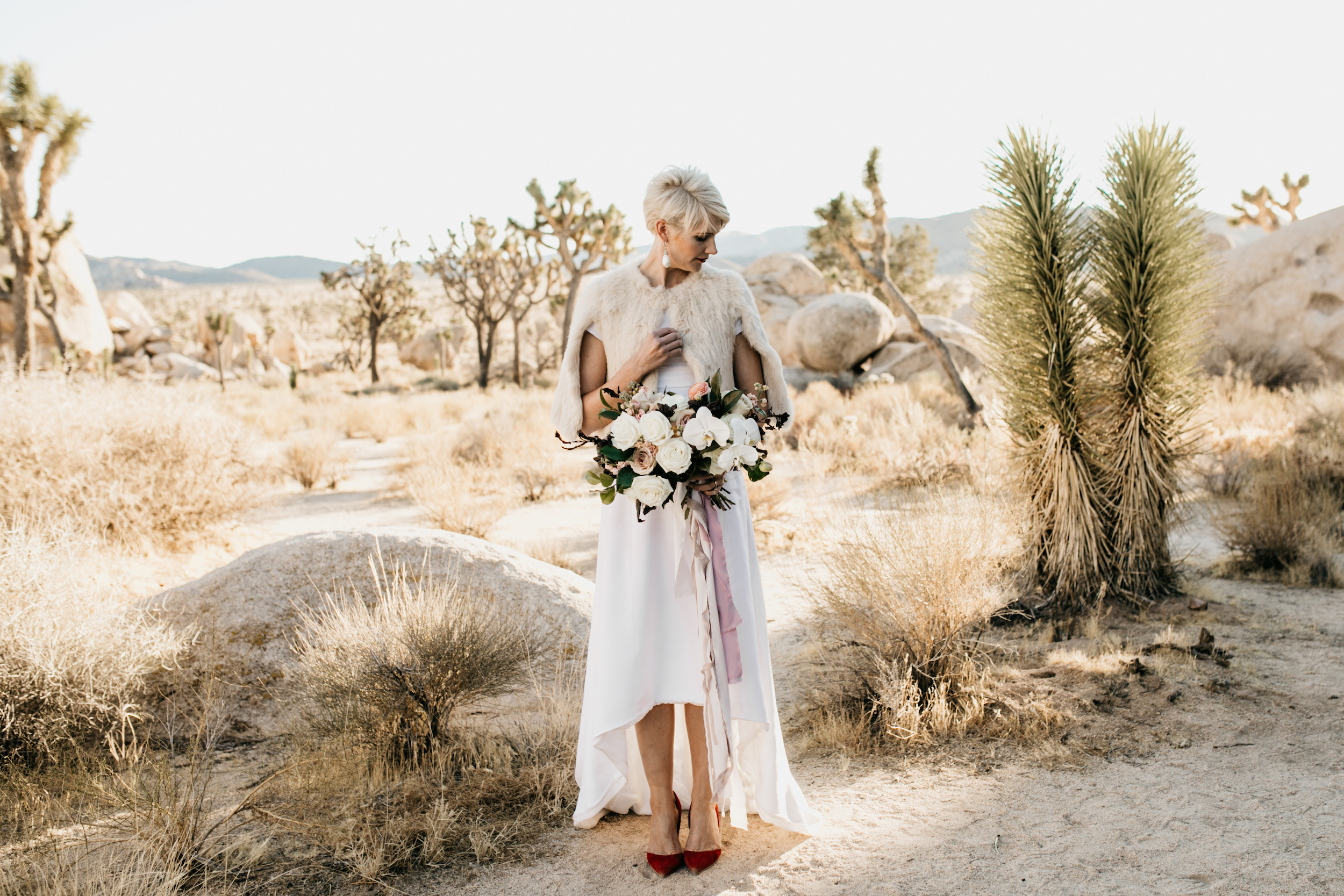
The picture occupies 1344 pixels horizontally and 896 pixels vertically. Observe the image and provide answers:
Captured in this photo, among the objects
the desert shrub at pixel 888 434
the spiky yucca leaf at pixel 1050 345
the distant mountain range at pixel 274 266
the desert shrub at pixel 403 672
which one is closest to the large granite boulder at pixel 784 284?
the desert shrub at pixel 888 434

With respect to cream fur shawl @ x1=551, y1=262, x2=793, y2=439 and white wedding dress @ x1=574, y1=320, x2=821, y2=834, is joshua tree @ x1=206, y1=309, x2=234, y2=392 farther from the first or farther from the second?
white wedding dress @ x1=574, y1=320, x2=821, y2=834

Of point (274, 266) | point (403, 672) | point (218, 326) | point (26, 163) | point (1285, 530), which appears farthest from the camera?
point (274, 266)

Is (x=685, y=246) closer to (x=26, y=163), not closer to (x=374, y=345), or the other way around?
(x=26, y=163)

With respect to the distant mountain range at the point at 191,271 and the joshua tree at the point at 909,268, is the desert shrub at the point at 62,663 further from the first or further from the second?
the distant mountain range at the point at 191,271

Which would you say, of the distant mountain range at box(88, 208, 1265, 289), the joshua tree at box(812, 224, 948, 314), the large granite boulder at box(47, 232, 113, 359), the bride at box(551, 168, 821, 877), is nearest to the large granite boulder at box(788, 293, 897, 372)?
the joshua tree at box(812, 224, 948, 314)

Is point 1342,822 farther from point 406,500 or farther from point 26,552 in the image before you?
point 406,500

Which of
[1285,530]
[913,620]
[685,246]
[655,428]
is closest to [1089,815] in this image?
[913,620]

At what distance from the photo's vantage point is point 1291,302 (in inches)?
502

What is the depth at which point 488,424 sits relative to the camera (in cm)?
1289

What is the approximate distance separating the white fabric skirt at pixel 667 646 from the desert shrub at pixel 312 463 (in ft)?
29.7

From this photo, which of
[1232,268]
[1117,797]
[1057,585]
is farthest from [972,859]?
[1232,268]

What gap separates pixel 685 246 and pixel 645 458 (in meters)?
0.64

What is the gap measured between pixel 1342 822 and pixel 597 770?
246 cm

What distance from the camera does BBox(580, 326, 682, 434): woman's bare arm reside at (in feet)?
8.21
